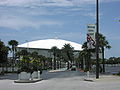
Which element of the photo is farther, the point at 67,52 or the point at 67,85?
the point at 67,52

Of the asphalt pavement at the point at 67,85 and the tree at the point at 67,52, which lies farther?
the tree at the point at 67,52

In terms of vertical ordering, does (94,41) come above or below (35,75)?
above

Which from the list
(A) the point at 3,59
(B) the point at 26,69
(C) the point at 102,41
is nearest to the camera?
(B) the point at 26,69

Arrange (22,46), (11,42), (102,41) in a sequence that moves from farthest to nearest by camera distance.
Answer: (22,46) < (11,42) < (102,41)

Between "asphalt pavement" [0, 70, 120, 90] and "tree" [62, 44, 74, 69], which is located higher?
"tree" [62, 44, 74, 69]

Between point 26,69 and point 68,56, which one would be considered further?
point 68,56

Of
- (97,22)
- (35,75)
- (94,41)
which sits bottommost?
(35,75)

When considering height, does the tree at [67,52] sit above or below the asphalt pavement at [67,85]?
above

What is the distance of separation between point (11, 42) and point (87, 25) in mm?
79338

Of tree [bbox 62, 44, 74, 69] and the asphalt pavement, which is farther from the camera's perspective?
tree [bbox 62, 44, 74, 69]

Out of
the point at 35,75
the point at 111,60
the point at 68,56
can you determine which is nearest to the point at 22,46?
the point at 68,56

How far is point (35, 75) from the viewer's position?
38938 millimetres

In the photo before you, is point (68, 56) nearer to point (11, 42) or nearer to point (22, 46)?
point (22, 46)

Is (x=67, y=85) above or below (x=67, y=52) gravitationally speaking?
below
